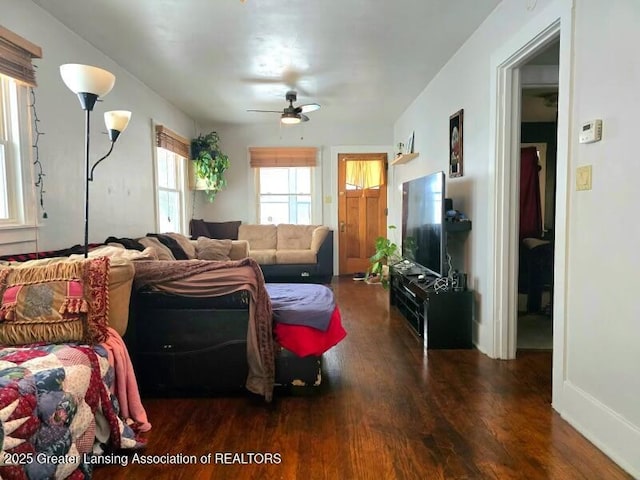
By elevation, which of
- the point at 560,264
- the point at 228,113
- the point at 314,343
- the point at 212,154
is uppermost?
the point at 228,113

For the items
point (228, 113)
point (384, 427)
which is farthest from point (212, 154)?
point (384, 427)

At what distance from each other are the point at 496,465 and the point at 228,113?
5.40m

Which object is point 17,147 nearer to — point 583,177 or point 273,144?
point 583,177

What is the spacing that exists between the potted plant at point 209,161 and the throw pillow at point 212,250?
1.51m

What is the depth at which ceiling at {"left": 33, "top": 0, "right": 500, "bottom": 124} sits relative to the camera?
2803mm

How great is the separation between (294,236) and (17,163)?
4120 millimetres

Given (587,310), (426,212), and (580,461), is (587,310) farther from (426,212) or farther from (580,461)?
(426,212)

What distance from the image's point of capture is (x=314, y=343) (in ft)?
7.63

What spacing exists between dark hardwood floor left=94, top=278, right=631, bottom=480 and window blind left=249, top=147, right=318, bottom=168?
4458 mm

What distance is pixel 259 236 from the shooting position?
6.41 m

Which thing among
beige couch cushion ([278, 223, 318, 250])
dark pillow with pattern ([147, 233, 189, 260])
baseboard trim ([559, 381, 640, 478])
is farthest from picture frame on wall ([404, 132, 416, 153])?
baseboard trim ([559, 381, 640, 478])

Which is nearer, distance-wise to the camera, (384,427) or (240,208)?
(384,427)

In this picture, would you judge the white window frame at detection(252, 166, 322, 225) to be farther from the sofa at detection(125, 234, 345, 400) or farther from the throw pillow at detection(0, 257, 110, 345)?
the throw pillow at detection(0, 257, 110, 345)

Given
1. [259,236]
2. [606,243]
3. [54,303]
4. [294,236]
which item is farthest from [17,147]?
[294,236]
